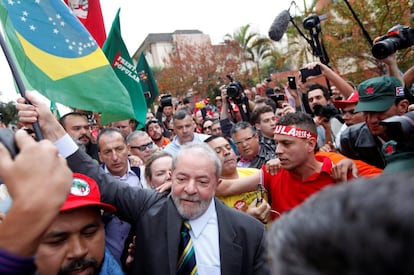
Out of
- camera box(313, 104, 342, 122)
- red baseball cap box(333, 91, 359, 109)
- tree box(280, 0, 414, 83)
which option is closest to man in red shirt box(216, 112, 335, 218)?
red baseball cap box(333, 91, 359, 109)

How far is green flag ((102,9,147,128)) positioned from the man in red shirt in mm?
1923

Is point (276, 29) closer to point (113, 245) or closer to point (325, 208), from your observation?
point (113, 245)

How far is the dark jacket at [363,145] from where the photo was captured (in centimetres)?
297

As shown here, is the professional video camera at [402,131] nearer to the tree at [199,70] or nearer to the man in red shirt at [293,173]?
the man in red shirt at [293,173]

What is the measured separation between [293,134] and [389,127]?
143 cm

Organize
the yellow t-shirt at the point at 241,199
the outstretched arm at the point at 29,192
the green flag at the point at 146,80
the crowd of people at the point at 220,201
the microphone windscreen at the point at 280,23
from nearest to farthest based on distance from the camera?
1. the crowd of people at the point at 220,201
2. the outstretched arm at the point at 29,192
3. the yellow t-shirt at the point at 241,199
4. the microphone windscreen at the point at 280,23
5. the green flag at the point at 146,80

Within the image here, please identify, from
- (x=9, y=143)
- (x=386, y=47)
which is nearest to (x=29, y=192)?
(x=9, y=143)

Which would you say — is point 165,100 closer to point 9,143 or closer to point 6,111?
point 6,111

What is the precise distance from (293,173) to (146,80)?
18.4ft

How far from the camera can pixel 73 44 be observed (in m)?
2.84

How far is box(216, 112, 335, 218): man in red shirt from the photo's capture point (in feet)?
8.83

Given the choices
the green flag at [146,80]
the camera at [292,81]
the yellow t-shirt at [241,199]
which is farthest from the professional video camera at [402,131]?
the green flag at [146,80]

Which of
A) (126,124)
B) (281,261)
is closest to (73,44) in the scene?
(281,261)

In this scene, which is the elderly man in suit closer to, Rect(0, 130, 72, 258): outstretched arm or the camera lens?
Rect(0, 130, 72, 258): outstretched arm
